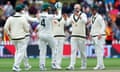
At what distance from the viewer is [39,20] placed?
25.4 metres

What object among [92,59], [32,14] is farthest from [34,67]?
[32,14]

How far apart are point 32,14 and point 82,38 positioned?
12885 millimetres

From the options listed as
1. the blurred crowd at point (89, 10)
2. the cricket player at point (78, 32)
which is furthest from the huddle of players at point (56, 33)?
the blurred crowd at point (89, 10)

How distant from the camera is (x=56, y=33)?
2720cm

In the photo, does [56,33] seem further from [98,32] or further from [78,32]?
[98,32]

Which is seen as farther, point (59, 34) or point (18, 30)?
point (59, 34)

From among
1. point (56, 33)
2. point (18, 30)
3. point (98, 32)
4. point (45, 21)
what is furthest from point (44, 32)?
point (98, 32)

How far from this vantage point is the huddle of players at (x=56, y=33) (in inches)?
950

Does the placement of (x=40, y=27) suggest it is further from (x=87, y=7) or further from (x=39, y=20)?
(x=87, y=7)

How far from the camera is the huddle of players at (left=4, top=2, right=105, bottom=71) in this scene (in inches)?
950

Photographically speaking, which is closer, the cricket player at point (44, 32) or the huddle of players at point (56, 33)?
the huddle of players at point (56, 33)

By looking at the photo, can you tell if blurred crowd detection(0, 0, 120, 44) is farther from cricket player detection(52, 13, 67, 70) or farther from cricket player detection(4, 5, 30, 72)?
cricket player detection(4, 5, 30, 72)

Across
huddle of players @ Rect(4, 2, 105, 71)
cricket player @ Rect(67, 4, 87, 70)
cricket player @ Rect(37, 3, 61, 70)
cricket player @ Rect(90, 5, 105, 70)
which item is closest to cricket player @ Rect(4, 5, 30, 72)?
huddle of players @ Rect(4, 2, 105, 71)

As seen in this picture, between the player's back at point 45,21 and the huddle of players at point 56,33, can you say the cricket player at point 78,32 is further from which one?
the player's back at point 45,21
